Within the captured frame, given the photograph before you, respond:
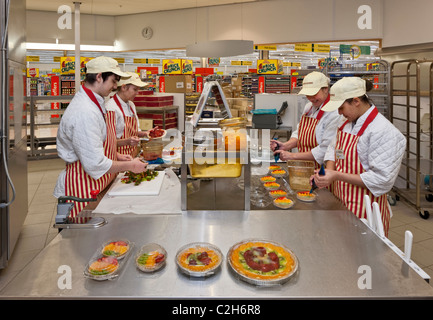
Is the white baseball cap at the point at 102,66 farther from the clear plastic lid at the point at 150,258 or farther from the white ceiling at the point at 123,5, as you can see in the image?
the white ceiling at the point at 123,5

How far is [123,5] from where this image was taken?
9242 mm

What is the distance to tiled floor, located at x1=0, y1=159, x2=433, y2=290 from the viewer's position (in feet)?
11.9

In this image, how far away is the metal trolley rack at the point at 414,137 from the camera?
496cm

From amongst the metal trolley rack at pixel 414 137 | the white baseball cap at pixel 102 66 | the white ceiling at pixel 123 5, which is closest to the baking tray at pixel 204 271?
the white baseball cap at pixel 102 66

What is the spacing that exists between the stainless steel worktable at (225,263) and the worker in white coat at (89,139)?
0.55 m

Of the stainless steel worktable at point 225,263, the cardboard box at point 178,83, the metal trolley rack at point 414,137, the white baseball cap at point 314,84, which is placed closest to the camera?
the stainless steel worktable at point 225,263

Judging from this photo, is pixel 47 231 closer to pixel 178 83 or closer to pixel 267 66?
pixel 178 83

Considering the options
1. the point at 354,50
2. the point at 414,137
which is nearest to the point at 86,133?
the point at 414,137

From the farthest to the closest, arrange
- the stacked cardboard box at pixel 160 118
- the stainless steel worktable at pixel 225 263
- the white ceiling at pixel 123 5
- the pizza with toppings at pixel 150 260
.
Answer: the white ceiling at pixel 123 5
the stacked cardboard box at pixel 160 118
the pizza with toppings at pixel 150 260
the stainless steel worktable at pixel 225 263

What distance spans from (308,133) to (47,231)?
331 cm

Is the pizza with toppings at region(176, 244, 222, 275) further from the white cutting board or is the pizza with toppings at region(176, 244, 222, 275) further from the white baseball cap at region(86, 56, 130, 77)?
the white baseball cap at region(86, 56, 130, 77)
